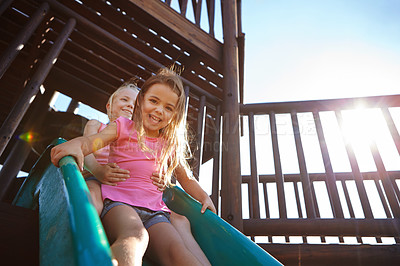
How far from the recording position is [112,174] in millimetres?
1160

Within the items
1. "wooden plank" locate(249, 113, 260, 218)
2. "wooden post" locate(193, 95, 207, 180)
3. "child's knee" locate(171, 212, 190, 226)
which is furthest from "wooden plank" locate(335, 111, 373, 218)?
"child's knee" locate(171, 212, 190, 226)

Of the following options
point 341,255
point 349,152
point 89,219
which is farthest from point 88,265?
point 349,152

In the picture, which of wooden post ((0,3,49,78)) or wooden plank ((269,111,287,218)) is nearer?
wooden post ((0,3,49,78))

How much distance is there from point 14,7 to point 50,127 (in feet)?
8.35

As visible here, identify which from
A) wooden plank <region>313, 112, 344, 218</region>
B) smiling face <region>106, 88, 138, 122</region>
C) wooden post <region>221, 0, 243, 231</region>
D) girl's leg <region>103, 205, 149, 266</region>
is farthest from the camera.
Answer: wooden post <region>221, 0, 243, 231</region>

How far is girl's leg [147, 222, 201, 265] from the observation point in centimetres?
93

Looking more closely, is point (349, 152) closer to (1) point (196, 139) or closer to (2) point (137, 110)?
(1) point (196, 139)

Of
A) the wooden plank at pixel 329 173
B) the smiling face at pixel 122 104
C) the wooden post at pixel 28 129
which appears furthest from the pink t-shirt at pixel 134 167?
the wooden post at pixel 28 129

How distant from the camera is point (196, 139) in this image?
3330mm

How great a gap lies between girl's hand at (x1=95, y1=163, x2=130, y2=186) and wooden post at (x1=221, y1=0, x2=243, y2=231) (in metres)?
1.54

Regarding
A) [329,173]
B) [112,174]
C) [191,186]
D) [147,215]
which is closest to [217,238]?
[147,215]

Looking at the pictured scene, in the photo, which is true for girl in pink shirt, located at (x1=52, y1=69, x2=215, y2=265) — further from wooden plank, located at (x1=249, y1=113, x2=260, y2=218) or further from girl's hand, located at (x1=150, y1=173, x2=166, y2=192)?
wooden plank, located at (x1=249, y1=113, x2=260, y2=218)

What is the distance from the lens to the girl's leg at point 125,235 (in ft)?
2.47

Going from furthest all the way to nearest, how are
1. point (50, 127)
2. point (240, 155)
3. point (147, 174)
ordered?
point (50, 127)
point (240, 155)
point (147, 174)
